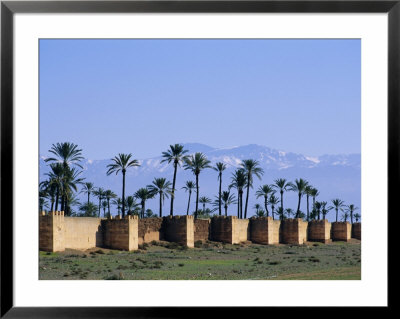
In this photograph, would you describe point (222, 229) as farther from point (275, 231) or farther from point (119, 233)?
point (119, 233)

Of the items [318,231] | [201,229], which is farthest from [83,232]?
[318,231]

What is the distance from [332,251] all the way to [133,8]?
39421mm

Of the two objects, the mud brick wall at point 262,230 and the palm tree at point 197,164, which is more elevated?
the palm tree at point 197,164

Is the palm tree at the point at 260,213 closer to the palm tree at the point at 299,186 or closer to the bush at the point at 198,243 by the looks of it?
the palm tree at the point at 299,186

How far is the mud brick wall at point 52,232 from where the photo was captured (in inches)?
991

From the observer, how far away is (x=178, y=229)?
3506 cm

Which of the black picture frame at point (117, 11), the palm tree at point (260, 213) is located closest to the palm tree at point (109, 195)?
the palm tree at point (260, 213)

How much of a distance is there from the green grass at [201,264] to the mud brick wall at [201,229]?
54 cm

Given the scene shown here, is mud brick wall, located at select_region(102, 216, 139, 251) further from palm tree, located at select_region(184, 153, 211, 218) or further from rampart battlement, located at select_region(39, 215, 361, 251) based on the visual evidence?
palm tree, located at select_region(184, 153, 211, 218)

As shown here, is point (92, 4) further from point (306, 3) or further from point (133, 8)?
point (306, 3)

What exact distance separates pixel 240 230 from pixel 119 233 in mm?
10817

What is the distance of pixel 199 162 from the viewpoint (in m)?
40.2

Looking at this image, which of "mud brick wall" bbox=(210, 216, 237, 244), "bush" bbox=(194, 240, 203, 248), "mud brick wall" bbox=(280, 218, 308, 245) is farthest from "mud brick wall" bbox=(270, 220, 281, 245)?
"bush" bbox=(194, 240, 203, 248)

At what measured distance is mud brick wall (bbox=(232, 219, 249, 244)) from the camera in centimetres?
3819
